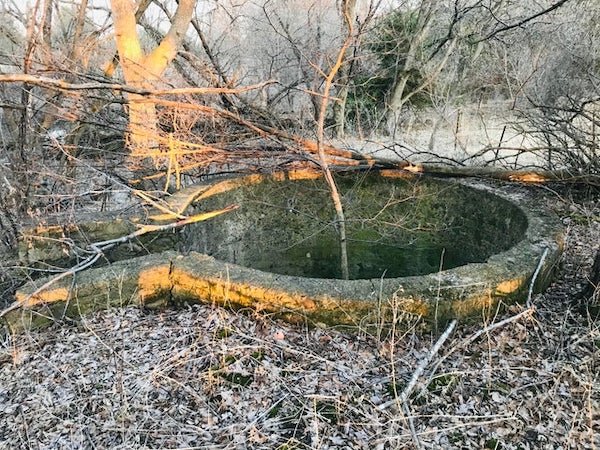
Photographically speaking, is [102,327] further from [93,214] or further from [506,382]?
[506,382]

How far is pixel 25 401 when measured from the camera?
9.87ft

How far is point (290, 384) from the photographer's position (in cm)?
308

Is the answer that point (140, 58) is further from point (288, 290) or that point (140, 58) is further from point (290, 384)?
point (290, 384)

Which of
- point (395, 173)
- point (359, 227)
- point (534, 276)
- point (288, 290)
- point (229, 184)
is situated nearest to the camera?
point (288, 290)

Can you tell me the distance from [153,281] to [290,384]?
168cm

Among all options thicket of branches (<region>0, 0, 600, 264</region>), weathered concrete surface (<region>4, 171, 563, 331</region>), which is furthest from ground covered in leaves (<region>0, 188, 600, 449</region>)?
thicket of branches (<region>0, 0, 600, 264</region>)

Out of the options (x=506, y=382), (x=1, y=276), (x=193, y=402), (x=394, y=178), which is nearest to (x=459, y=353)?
(x=506, y=382)

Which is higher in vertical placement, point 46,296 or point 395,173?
point 395,173

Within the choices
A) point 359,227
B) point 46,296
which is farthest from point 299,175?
point 46,296

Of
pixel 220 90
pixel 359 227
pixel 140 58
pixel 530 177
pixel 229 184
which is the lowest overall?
pixel 359 227

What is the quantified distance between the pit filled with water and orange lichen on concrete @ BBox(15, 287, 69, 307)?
2.48 meters

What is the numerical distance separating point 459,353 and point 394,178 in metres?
4.13

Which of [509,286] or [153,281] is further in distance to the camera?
[153,281]

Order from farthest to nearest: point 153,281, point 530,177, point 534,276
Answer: point 530,177, point 153,281, point 534,276
